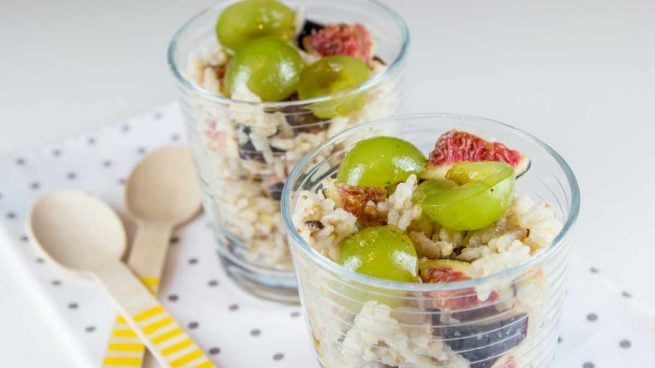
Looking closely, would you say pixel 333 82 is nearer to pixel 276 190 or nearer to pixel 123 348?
pixel 276 190

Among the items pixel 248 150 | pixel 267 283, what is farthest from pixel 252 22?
pixel 267 283

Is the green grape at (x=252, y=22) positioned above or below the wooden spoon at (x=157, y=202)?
above

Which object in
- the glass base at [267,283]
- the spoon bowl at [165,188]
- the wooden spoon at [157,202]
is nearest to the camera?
the glass base at [267,283]

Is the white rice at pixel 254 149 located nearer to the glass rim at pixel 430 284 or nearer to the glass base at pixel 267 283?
the glass base at pixel 267 283

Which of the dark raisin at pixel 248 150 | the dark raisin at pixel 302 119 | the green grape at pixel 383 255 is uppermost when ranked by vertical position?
the green grape at pixel 383 255

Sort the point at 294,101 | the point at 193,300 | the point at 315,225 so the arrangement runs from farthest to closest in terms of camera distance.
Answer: the point at 193,300, the point at 294,101, the point at 315,225

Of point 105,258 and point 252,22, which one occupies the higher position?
point 252,22

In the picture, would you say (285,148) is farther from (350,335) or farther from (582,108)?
(582,108)

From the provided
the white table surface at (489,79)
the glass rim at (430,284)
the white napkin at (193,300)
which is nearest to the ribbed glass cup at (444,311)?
the glass rim at (430,284)
